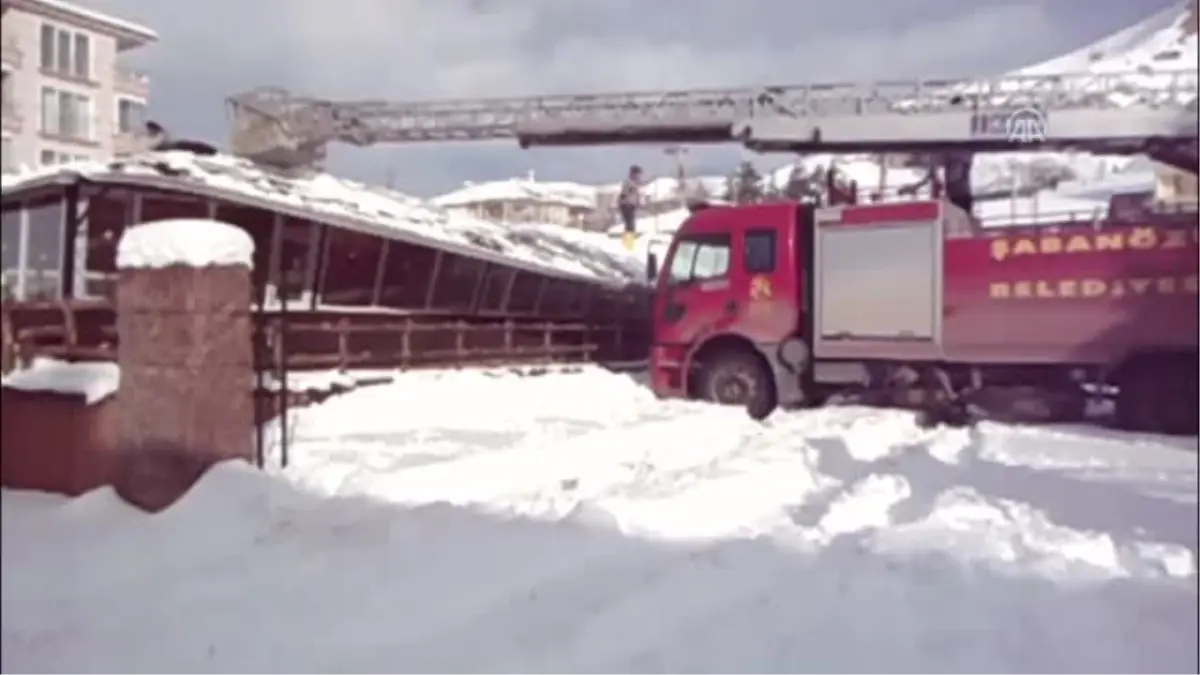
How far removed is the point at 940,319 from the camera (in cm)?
1088

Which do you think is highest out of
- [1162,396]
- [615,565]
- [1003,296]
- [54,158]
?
[1003,296]

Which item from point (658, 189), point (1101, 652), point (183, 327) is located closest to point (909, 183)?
point (658, 189)

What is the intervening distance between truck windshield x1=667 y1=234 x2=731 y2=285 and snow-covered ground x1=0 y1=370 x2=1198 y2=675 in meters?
2.06

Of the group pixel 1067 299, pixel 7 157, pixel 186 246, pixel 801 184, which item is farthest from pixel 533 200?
pixel 1067 299

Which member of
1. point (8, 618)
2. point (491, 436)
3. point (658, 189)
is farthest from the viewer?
point (491, 436)

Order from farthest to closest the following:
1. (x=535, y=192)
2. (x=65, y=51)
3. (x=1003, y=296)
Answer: (x=1003, y=296)
(x=535, y=192)
(x=65, y=51)

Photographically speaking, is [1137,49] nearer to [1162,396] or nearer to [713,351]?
[1162,396]

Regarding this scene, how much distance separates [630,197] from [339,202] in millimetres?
2079

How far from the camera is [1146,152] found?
4.04 metres

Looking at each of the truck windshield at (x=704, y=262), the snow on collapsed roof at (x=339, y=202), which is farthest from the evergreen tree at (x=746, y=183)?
the truck windshield at (x=704, y=262)

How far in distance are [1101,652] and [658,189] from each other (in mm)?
2043

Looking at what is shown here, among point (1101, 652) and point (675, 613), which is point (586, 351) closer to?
point (675, 613)

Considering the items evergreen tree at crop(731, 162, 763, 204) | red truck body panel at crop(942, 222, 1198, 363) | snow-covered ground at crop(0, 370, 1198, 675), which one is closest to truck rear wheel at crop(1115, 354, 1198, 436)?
red truck body panel at crop(942, 222, 1198, 363)

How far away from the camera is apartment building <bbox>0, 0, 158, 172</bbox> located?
77.4 inches
